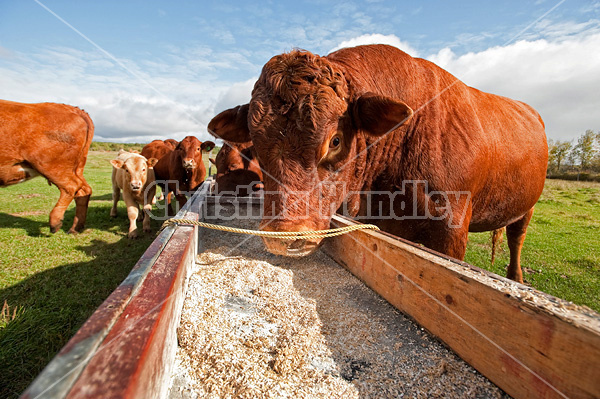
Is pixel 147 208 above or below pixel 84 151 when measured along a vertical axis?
below

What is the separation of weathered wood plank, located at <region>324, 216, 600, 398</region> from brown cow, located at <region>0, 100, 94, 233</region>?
22.0 ft

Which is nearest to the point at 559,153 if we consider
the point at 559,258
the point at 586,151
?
the point at 586,151

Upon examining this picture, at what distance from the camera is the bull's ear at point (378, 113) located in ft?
6.73

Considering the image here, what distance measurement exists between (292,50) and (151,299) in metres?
2.06

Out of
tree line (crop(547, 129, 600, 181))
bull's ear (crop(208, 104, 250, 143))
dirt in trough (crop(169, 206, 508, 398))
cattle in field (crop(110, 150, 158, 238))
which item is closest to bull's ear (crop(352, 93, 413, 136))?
bull's ear (crop(208, 104, 250, 143))

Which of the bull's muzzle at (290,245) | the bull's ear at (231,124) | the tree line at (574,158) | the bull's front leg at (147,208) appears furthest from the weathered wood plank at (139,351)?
the tree line at (574,158)

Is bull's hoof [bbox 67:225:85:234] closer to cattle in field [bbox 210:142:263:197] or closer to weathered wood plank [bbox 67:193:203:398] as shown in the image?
cattle in field [bbox 210:142:263:197]

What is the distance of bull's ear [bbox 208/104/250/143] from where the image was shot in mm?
2723

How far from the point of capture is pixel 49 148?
571 centimetres

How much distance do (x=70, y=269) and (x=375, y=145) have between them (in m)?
4.21

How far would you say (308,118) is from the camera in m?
1.94

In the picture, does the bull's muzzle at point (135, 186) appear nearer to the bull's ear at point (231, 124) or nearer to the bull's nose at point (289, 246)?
the bull's ear at point (231, 124)

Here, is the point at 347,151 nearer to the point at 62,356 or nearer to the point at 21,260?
the point at 62,356

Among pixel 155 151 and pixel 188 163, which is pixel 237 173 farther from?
pixel 155 151
